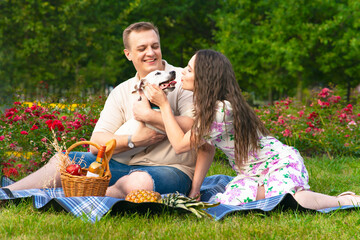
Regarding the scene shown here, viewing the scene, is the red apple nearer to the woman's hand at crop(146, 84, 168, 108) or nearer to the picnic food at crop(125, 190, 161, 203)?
the picnic food at crop(125, 190, 161, 203)

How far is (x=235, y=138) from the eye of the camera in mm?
3799

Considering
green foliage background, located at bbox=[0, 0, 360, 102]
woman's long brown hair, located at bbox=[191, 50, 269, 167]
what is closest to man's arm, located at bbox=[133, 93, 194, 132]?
woman's long brown hair, located at bbox=[191, 50, 269, 167]

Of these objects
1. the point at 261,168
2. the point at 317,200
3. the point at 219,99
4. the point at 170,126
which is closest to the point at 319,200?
the point at 317,200

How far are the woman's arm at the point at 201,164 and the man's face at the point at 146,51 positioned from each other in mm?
938

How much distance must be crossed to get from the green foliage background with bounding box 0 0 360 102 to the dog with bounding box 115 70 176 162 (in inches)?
393

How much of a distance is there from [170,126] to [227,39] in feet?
45.5

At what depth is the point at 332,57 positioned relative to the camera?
49.9 ft

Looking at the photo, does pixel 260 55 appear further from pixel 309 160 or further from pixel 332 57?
pixel 309 160

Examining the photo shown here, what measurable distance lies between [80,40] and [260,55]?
23.1ft

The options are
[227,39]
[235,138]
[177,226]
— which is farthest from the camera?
[227,39]

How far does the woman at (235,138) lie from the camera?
3.73 meters

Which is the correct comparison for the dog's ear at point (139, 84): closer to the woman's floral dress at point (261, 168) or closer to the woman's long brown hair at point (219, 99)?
the woman's long brown hair at point (219, 99)

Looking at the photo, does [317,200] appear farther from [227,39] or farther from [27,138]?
[227,39]

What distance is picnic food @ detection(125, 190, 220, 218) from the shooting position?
11.9ft
